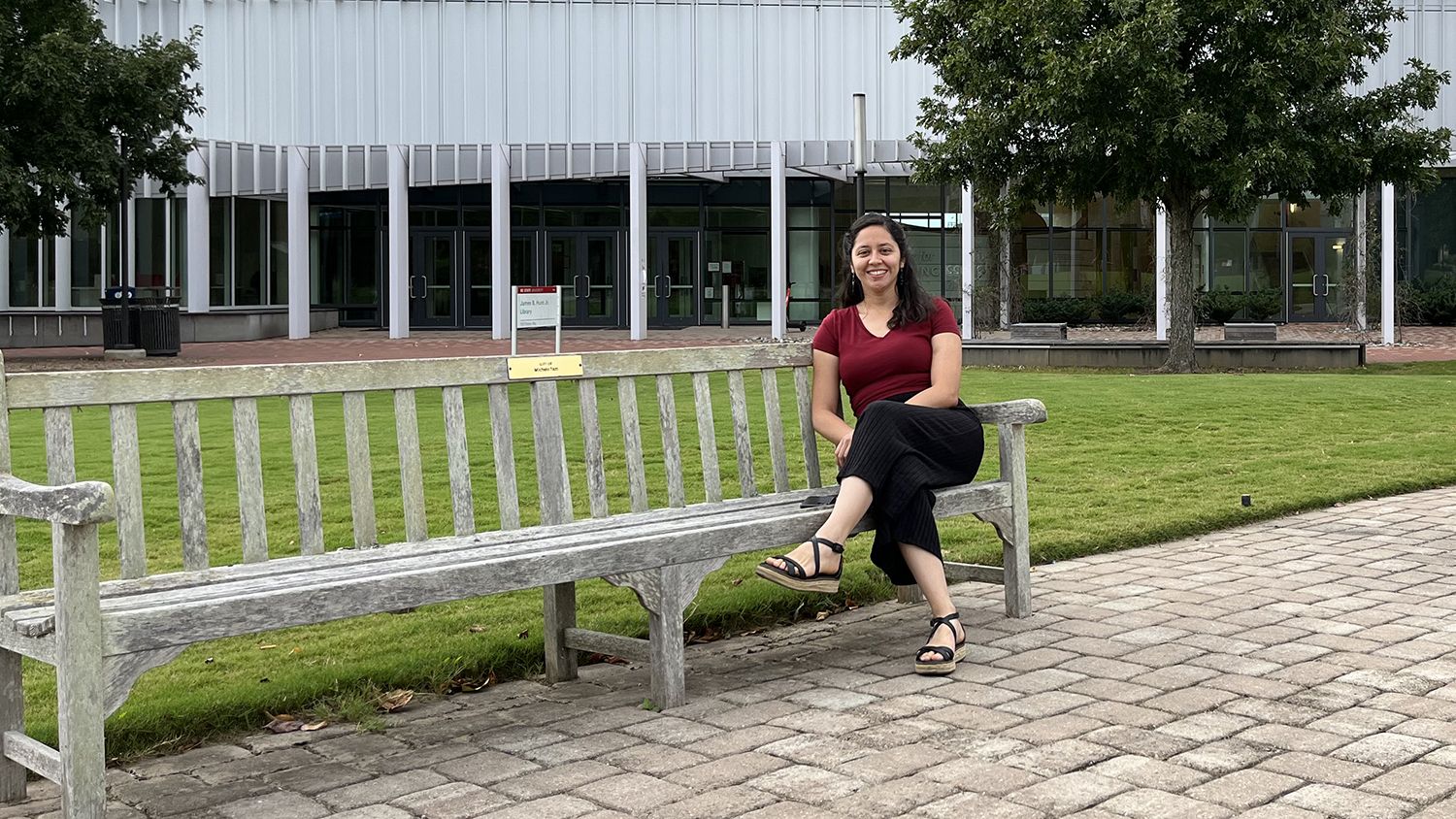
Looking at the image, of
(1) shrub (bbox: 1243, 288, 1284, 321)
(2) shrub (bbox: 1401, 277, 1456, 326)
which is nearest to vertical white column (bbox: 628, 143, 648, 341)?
(1) shrub (bbox: 1243, 288, 1284, 321)

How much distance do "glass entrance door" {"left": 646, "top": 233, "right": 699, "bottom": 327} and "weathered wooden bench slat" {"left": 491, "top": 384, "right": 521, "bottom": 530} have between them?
38278 millimetres

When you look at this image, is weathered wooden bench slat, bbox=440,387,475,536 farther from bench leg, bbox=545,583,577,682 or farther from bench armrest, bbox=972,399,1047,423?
bench armrest, bbox=972,399,1047,423

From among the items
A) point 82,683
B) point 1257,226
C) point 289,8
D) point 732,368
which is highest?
point 289,8

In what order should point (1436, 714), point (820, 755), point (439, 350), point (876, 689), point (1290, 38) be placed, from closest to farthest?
point (820, 755) → point (1436, 714) → point (876, 689) → point (1290, 38) → point (439, 350)

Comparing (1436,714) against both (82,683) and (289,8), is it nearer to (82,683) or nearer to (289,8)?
(82,683)

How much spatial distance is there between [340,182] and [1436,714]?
36.9 meters

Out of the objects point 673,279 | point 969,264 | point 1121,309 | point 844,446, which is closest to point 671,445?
point 844,446

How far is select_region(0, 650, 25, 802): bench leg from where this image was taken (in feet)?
12.0

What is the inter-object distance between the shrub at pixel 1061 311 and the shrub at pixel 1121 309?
296 mm

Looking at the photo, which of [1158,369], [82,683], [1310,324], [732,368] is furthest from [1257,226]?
[82,683]

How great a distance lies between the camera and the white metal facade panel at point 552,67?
38.9 m

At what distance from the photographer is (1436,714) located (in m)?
4.22

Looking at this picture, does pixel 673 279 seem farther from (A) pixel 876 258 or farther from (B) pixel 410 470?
(B) pixel 410 470

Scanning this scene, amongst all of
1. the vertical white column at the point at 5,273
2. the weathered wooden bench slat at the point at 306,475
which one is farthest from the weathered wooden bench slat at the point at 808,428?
the vertical white column at the point at 5,273
